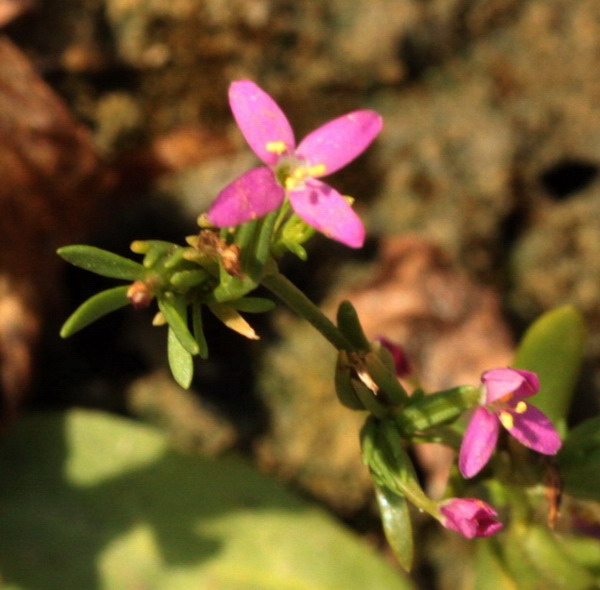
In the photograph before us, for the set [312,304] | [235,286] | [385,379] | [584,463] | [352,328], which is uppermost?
[235,286]

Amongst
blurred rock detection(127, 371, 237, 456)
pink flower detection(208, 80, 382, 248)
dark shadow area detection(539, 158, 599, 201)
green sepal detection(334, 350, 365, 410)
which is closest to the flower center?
pink flower detection(208, 80, 382, 248)

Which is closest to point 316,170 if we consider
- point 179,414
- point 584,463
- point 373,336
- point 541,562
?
point 584,463

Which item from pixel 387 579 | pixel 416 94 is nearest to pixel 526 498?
pixel 387 579

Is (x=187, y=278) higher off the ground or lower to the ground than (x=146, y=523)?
higher

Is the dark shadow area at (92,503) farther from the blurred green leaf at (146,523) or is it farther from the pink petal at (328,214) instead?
the pink petal at (328,214)

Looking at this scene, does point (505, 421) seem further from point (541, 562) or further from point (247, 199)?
point (541, 562)

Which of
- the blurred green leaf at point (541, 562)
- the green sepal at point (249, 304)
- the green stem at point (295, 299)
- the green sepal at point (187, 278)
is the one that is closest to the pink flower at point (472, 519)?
the green stem at point (295, 299)
